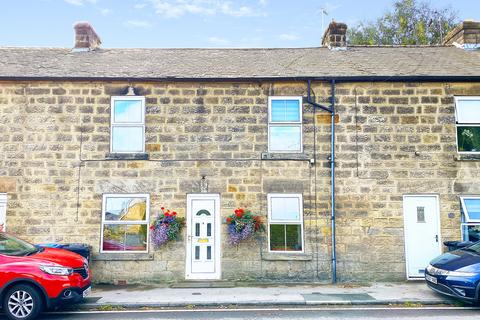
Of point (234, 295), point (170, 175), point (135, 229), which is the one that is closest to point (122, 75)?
point (170, 175)

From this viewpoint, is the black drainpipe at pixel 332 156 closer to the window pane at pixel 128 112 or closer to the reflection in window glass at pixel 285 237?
the reflection in window glass at pixel 285 237

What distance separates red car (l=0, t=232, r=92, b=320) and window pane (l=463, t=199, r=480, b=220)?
32.3 feet

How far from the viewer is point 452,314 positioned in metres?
8.08

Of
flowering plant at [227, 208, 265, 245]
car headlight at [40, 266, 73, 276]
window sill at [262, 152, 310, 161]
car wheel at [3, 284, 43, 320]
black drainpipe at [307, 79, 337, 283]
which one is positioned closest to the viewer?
car wheel at [3, 284, 43, 320]

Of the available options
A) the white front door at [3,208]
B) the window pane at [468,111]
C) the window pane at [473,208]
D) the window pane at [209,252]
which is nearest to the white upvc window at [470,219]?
the window pane at [473,208]

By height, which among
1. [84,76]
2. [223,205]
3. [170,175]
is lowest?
[223,205]

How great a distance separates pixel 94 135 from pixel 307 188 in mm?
6030

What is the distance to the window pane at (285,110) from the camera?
11781 millimetres

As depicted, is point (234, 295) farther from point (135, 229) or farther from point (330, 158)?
point (330, 158)

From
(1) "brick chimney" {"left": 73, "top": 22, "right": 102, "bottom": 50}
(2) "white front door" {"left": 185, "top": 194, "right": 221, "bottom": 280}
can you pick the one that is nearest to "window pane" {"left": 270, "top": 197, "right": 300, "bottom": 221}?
(2) "white front door" {"left": 185, "top": 194, "right": 221, "bottom": 280}

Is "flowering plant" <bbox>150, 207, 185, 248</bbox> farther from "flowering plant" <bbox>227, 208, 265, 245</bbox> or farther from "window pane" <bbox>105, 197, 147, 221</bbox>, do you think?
"flowering plant" <bbox>227, 208, 265, 245</bbox>

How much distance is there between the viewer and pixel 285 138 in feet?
38.5

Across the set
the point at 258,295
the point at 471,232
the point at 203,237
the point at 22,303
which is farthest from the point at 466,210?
the point at 22,303

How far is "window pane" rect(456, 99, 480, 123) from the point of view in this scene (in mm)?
11656
